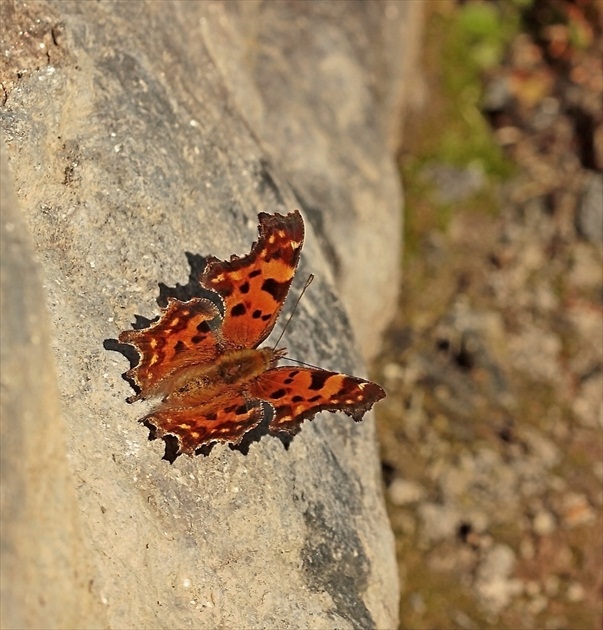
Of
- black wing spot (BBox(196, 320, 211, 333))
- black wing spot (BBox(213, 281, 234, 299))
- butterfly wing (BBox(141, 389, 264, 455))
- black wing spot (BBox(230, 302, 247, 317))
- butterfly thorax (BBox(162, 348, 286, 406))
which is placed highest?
black wing spot (BBox(213, 281, 234, 299))

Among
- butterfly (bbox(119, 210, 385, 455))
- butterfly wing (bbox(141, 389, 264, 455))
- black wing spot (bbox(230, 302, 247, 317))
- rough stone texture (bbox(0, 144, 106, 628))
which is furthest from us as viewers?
black wing spot (bbox(230, 302, 247, 317))

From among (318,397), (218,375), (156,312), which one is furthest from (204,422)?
(156,312)

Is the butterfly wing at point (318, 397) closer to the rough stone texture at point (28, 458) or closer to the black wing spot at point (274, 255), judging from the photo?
the black wing spot at point (274, 255)

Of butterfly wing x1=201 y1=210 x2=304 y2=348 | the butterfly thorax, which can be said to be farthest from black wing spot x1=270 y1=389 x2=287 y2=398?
butterfly wing x1=201 y1=210 x2=304 y2=348

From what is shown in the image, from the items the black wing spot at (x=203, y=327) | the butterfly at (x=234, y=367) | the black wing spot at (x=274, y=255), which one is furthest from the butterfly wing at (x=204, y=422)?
the black wing spot at (x=274, y=255)

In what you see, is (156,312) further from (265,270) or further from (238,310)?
(265,270)

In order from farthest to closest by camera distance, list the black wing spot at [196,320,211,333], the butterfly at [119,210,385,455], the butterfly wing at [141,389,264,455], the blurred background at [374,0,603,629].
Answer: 1. the blurred background at [374,0,603,629]
2. the black wing spot at [196,320,211,333]
3. the butterfly at [119,210,385,455]
4. the butterfly wing at [141,389,264,455]

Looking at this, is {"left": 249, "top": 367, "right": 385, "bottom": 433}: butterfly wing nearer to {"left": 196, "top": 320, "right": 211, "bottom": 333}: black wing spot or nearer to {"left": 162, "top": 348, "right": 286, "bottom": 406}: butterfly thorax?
{"left": 162, "top": 348, "right": 286, "bottom": 406}: butterfly thorax
